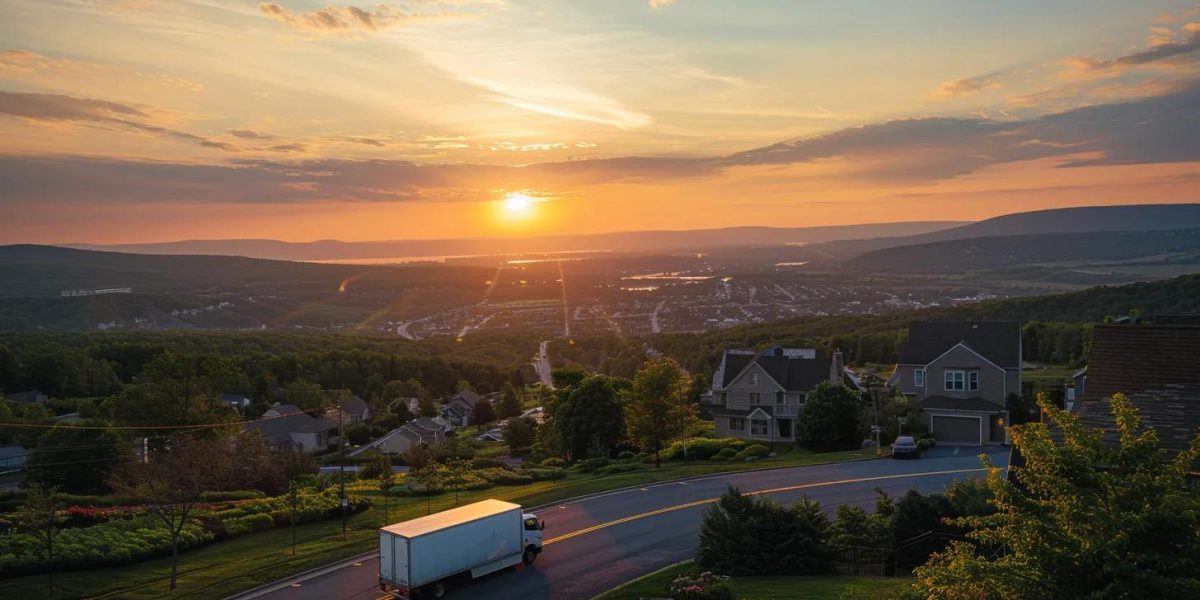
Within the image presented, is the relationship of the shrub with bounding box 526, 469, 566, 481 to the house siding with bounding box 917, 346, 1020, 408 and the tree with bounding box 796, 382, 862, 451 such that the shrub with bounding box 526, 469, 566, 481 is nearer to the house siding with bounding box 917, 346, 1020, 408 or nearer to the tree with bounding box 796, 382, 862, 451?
the tree with bounding box 796, 382, 862, 451

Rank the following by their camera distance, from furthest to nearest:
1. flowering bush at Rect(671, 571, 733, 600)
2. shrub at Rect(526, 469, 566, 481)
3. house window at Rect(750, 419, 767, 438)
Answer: house window at Rect(750, 419, 767, 438), shrub at Rect(526, 469, 566, 481), flowering bush at Rect(671, 571, 733, 600)

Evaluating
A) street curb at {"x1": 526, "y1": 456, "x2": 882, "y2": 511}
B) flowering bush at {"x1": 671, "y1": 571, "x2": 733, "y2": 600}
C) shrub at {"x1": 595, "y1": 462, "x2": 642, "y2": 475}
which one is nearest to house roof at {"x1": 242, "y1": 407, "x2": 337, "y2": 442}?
shrub at {"x1": 595, "y1": 462, "x2": 642, "y2": 475}

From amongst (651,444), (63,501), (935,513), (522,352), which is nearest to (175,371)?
(63,501)

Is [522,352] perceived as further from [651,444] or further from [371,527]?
[371,527]

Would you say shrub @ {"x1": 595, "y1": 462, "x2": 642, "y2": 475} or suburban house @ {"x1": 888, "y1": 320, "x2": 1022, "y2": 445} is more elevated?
suburban house @ {"x1": 888, "y1": 320, "x2": 1022, "y2": 445}

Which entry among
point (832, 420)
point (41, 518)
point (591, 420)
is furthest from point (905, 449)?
point (41, 518)

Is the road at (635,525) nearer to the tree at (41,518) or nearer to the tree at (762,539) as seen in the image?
the tree at (762,539)
